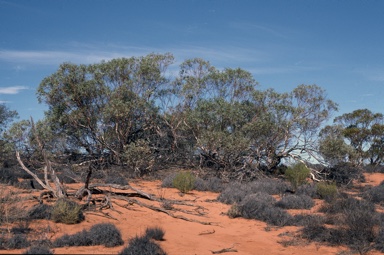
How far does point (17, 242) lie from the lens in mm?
7000

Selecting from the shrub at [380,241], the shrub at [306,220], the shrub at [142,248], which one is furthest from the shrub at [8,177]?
the shrub at [380,241]

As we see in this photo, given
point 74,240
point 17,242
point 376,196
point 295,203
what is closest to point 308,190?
point 376,196

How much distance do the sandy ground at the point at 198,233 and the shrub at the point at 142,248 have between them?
38cm

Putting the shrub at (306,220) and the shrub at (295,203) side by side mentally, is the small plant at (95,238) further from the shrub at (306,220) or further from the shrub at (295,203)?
the shrub at (295,203)

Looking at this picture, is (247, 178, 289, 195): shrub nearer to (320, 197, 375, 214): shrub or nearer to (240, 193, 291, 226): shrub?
(240, 193, 291, 226): shrub

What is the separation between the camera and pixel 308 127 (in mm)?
22531

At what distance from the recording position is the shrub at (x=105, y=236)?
7594mm

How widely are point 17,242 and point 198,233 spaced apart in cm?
435

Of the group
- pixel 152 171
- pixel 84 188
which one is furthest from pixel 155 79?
pixel 84 188

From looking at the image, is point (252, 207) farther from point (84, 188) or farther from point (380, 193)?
point (380, 193)

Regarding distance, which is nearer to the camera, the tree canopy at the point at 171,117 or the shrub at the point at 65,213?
the shrub at the point at 65,213

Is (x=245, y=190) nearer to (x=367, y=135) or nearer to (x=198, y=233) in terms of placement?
(x=198, y=233)

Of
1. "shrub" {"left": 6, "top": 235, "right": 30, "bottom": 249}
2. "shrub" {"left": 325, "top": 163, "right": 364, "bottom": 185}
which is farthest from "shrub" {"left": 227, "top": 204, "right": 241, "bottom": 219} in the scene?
"shrub" {"left": 325, "top": 163, "right": 364, "bottom": 185}

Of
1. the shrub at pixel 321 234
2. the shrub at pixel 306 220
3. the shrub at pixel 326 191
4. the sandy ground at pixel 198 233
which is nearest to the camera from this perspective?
the sandy ground at pixel 198 233
